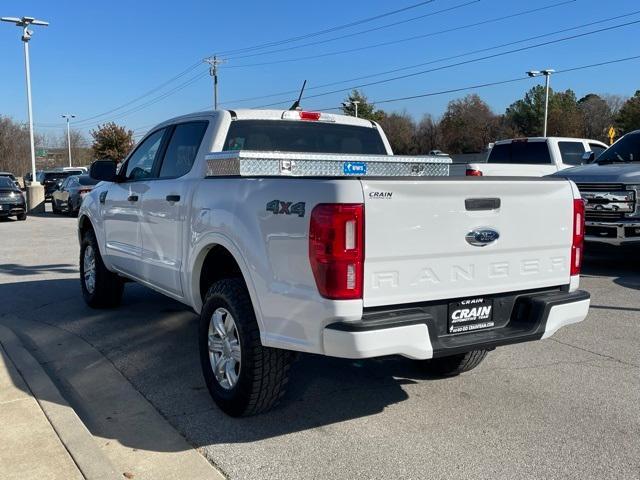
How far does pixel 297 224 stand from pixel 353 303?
0.52 meters

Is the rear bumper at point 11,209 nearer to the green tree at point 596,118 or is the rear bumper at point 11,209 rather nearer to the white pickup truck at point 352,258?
the white pickup truck at point 352,258

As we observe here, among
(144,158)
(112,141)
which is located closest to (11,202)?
(144,158)

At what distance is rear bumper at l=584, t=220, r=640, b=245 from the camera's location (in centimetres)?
873

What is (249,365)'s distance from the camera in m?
3.76

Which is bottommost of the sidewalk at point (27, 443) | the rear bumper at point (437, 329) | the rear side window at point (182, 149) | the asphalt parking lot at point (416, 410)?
the asphalt parking lot at point (416, 410)

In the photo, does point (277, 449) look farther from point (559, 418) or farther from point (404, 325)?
point (559, 418)

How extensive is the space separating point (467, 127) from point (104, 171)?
68.6 meters

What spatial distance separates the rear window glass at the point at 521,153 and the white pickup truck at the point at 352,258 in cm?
942

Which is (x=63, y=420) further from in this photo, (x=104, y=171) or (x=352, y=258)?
(x=104, y=171)

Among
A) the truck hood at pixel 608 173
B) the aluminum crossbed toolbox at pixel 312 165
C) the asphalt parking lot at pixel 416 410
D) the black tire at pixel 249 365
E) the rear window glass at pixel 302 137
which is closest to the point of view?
the asphalt parking lot at pixel 416 410

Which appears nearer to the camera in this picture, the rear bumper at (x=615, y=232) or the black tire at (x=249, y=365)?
the black tire at (x=249, y=365)

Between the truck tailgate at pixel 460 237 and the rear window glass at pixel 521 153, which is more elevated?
the rear window glass at pixel 521 153

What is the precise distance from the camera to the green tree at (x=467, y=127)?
Result: 70.4 m

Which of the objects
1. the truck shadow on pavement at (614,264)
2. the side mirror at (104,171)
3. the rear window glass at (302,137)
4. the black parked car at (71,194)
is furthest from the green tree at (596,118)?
the side mirror at (104,171)
